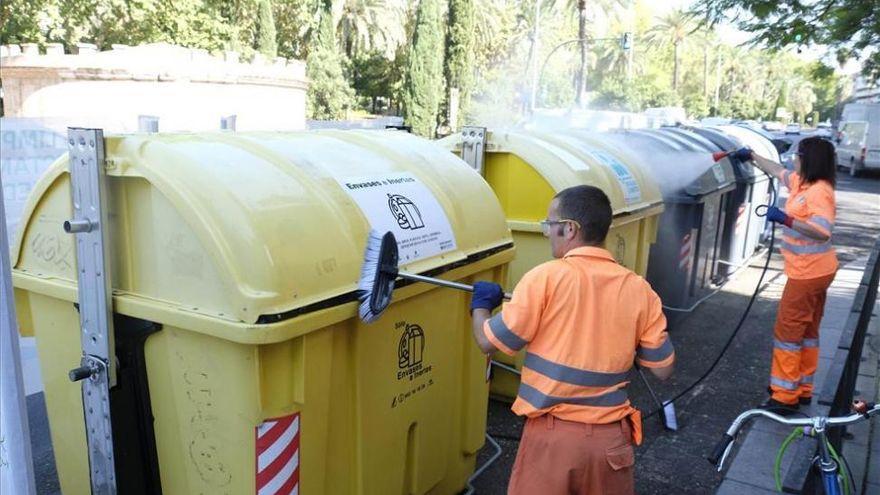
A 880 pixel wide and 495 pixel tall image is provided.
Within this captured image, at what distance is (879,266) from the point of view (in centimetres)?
550

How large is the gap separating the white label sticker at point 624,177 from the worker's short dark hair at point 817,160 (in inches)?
46.7

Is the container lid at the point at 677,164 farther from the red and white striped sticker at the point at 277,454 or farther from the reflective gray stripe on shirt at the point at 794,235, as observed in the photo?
the red and white striped sticker at the point at 277,454

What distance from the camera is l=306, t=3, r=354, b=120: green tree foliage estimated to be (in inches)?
1134

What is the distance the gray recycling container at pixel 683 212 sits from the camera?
6.44m

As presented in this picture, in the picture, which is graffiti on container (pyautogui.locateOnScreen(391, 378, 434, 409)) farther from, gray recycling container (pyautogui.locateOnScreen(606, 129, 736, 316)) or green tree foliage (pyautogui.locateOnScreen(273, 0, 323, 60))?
green tree foliage (pyautogui.locateOnScreen(273, 0, 323, 60))

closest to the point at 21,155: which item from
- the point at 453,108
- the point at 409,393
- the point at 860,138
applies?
the point at 409,393

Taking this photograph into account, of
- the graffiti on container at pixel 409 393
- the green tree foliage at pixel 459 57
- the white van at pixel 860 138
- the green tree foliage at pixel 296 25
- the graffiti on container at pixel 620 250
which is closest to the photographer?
the graffiti on container at pixel 409 393

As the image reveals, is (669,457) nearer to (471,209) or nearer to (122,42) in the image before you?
(471,209)

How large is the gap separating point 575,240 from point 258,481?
4.12 feet

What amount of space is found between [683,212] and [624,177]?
4.38ft

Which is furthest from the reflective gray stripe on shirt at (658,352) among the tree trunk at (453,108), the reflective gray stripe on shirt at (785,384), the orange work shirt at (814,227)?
the tree trunk at (453,108)

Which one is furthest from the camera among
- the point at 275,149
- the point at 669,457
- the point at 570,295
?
the point at 669,457

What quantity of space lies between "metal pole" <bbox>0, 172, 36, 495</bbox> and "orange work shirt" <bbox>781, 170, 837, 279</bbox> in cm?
408

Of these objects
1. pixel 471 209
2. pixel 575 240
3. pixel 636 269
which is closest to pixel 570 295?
pixel 575 240
